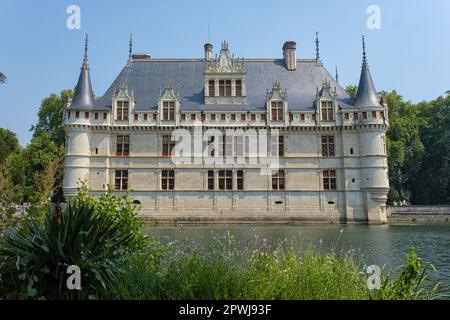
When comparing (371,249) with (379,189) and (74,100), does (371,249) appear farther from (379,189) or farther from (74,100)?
(74,100)

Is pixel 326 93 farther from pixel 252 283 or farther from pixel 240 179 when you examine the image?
pixel 252 283

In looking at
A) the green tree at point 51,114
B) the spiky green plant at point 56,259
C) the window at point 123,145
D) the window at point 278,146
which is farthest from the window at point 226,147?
the spiky green plant at point 56,259

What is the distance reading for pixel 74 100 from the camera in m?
28.7

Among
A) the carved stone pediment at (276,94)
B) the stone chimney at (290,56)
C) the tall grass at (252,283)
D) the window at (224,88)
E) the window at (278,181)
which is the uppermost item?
the stone chimney at (290,56)

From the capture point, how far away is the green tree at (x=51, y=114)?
39969 millimetres

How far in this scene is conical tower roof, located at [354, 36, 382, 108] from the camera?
93.9 ft

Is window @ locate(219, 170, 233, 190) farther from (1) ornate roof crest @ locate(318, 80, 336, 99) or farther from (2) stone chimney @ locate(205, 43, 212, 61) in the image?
(2) stone chimney @ locate(205, 43, 212, 61)

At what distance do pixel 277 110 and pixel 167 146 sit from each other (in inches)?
336

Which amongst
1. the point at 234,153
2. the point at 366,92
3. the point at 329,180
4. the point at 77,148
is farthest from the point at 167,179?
the point at 366,92

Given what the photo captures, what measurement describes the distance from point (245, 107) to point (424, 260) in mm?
20057

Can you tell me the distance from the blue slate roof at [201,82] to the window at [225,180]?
474 cm

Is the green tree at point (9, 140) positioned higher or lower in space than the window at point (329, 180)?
higher

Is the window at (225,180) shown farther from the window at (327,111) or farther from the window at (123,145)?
the window at (327,111)
